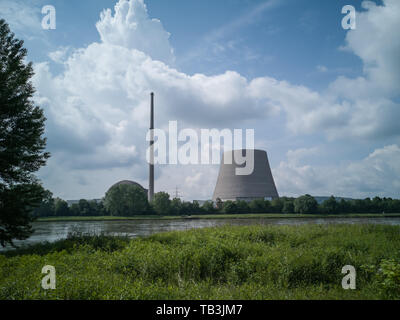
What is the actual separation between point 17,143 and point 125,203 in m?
44.1

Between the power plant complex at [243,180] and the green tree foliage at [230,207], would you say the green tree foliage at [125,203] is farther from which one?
the green tree foliage at [230,207]

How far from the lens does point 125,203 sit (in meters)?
53.3

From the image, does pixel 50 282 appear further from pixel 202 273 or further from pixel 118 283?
pixel 202 273

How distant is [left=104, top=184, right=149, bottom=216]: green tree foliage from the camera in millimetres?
53062

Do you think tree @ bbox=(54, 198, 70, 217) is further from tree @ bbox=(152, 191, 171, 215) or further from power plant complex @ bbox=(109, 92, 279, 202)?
power plant complex @ bbox=(109, 92, 279, 202)

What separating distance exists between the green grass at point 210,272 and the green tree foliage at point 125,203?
44595 millimetres

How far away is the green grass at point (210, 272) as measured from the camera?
13.7ft

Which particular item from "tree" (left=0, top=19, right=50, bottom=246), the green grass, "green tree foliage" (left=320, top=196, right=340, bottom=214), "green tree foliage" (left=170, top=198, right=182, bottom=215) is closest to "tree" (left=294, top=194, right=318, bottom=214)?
"green tree foliage" (left=320, top=196, right=340, bottom=214)

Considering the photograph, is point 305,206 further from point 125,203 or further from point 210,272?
point 210,272

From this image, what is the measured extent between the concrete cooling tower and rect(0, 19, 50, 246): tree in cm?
4643

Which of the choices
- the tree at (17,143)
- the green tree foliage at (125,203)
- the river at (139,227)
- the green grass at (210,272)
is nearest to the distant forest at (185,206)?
the green tree foliage at (125,203)
